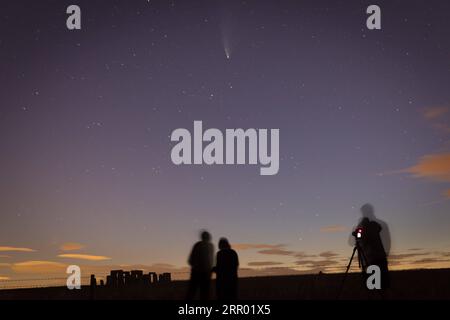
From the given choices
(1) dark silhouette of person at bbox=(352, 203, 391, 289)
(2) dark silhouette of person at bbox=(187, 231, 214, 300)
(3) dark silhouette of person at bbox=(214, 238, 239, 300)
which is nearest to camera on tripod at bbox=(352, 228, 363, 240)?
(1) dark silhouette of person at bbox=(352, 203, 391, 289)

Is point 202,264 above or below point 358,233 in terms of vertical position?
below

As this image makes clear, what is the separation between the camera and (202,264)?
15.2 metres

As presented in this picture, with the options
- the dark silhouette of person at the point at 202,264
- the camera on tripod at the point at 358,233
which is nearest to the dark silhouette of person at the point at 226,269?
the dark silhouette of person at the point at 202,264

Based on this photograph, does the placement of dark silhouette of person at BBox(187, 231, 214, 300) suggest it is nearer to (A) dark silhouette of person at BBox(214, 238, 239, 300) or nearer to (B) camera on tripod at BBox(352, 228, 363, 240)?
(A) dark silhouette of person at BBox(214, 238, 239, 300)

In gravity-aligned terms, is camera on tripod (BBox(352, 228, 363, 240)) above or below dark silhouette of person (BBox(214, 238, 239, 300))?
above

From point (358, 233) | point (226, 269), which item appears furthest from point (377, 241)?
→ point (226, 269)

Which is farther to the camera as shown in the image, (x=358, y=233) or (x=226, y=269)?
(x=358, y=233)

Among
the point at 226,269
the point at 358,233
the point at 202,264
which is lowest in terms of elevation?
the point at 226,269

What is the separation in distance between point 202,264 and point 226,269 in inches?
26.2

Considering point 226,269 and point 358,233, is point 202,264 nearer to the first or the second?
point 226,269

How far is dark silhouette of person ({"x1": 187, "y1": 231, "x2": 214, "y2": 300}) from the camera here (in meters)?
15.0

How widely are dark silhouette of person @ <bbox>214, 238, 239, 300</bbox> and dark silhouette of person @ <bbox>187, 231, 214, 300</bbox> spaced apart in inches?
11.5
